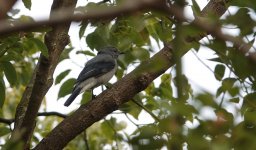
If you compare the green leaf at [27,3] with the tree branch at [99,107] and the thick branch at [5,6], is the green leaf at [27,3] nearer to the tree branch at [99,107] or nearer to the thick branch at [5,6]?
the tree branch at [99,107]

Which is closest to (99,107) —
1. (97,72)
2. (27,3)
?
(27,3)

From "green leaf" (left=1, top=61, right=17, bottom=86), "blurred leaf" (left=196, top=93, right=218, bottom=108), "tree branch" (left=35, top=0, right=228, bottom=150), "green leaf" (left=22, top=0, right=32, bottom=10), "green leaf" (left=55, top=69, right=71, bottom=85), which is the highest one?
"blurred leaf" (left=196, top=93, right=218, bottom=108)

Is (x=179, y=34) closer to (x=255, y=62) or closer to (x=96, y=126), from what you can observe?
(x=255, y=62)

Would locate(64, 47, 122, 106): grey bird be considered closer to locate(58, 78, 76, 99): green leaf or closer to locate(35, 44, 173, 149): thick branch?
locate(58, 78, 76, 99): green leaf

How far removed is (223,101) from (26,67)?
4.80 metres

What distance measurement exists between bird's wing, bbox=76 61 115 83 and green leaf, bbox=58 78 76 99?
8.47 ft

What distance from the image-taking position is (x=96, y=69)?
26.3 feet

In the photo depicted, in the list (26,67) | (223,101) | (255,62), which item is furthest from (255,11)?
(26,67)

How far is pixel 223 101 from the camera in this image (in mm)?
1713

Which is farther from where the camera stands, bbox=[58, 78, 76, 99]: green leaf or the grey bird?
the grey bird

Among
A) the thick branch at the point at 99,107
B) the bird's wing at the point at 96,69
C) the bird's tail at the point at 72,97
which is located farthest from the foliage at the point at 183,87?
the bird's wing at the point at 96,69

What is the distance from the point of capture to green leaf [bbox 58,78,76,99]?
471 cm

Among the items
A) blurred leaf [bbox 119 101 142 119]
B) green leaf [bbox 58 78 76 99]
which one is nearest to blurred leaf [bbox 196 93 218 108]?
blurred leaf [bbox 119 101 142 119]

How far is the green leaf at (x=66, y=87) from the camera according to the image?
4.71 meters
